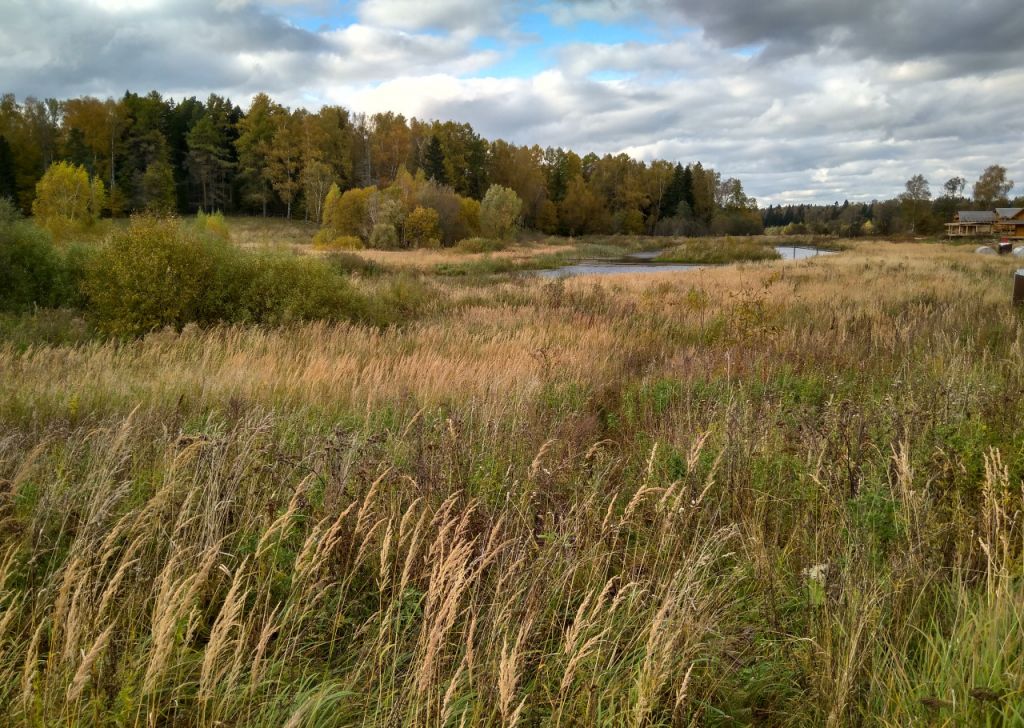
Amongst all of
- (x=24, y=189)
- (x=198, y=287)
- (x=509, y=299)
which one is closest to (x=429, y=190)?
(x=24, y=189)

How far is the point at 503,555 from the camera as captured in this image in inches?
107

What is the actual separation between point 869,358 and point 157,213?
14.4 metres

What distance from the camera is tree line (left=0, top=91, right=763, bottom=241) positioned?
6034 cm

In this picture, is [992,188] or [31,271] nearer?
[31,271]

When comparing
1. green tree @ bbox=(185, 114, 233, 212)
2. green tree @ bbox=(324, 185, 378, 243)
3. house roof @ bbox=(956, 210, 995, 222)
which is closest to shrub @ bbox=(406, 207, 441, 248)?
green tree @ bbox=(324, 185, 378, 243)

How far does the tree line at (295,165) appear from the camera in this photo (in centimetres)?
6034

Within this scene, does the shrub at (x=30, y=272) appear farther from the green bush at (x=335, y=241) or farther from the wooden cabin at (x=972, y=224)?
the wooden cabin at (x=972, y=224)

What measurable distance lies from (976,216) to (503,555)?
328 feet

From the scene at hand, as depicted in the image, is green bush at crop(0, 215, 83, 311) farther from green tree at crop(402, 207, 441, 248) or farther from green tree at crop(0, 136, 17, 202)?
green tree at crop(0, 136, 17, 202)

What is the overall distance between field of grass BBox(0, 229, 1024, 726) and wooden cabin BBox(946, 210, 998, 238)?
89660 mm

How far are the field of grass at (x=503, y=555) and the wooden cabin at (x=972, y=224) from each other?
294 feet

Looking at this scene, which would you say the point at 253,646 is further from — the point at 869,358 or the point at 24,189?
the point at 24,189

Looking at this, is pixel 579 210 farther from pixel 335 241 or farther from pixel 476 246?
pixel 335 241

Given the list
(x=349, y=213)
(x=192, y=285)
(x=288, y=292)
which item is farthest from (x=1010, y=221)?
(x=192, y=285)
